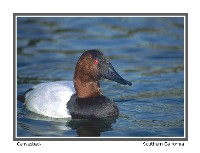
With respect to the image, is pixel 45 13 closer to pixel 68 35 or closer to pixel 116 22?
pixel 68 35

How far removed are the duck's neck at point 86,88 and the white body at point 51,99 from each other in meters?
0.20

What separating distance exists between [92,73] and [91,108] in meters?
0.53

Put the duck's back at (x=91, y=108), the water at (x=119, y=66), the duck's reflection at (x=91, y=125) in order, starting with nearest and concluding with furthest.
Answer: the duck's reflection at (x=91, y=125), the water at (x=119, y=66), the duck's back at (x=91, y=108)

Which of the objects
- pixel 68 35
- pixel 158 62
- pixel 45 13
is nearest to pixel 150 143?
pixel 45 13

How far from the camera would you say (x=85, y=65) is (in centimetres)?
798

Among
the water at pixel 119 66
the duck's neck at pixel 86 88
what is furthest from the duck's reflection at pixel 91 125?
the duck's neck at pixel 86 88

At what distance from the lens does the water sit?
25.2 ft

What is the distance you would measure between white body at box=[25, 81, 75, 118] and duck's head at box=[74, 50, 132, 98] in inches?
10.4

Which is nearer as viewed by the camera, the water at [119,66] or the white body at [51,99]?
the water at [119,66]

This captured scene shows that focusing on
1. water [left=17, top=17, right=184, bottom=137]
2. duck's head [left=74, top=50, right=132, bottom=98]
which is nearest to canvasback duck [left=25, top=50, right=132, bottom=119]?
duck's head [left=74, top=50, right=132, bottom=98]

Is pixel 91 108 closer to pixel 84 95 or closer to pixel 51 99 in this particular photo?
pixel 84 95

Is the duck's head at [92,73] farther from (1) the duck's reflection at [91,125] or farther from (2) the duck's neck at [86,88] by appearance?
(1) the duck's reflection at [91,125]

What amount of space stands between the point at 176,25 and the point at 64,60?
3.80m

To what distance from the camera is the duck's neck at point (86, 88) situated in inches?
319
